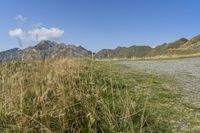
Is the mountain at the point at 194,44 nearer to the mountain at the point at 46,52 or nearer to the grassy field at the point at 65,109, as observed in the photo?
the mountain at the point at 46,52

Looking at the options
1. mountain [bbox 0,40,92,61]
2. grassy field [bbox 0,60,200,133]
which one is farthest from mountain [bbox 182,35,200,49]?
grassy field [bbox 0,60,200,133]

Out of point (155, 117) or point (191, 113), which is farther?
point (191, 113)

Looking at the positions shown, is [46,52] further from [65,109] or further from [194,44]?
[194,44]

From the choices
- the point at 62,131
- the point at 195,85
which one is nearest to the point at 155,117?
the point at 62,131

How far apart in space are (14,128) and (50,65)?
2163mm

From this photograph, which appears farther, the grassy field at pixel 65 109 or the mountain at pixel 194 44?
the mountain at pixel 194 44

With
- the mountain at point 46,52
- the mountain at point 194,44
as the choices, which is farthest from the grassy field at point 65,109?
the mountain at point 194,44

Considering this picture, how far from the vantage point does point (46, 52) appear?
571 centimetres

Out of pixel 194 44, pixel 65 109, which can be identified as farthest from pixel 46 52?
pixel 194 44

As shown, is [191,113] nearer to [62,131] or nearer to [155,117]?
[155,117]

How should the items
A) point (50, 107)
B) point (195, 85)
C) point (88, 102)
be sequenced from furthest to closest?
point (195, 85)
point (88, 102)
point (50, 107)

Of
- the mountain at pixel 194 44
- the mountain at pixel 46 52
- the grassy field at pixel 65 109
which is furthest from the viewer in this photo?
the mountain at pixel 194 44

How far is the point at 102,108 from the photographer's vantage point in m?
4.83

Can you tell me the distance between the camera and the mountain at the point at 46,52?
5574 millimetres
